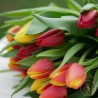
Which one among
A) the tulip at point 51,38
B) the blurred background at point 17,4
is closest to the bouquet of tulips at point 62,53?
the tulip at point 51,38

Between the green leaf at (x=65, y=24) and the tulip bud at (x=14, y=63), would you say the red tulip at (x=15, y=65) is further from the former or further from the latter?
the green leaf at (x=65, y=24)

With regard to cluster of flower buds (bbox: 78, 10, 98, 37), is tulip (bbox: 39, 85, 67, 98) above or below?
below

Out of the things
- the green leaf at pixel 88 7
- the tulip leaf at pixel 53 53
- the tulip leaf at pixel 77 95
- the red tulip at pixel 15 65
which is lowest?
the red tulip at pixel 15 65

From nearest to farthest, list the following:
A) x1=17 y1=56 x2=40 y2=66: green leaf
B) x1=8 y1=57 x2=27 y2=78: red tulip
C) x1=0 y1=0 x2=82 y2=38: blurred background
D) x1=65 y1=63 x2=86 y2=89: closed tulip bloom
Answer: x1=65 y1=63 x2=86 y2=89: closed tulip bloom
x1=17 y1=56 x2=40 y2=66: green leaf
x1=8 y1=57 x2=27 y2=78: red tulip
x1=0 y1=0 x2=82 y2=38: blurred background

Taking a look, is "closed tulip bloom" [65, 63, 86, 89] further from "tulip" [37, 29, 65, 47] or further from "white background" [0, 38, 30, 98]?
"white background" [0, 38, 30, 98]

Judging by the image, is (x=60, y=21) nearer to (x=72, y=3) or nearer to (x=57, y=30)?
(x=57, y=30)

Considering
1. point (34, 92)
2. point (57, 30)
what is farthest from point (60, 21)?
point (34, 92)

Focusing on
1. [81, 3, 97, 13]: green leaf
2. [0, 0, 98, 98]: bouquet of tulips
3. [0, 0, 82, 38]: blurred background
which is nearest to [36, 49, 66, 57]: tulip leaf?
[0, 0, 98, 98]: bouquet of tulips
